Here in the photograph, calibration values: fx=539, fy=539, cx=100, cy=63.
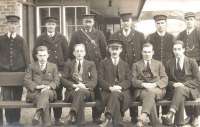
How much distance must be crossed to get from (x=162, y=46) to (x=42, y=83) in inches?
88.7

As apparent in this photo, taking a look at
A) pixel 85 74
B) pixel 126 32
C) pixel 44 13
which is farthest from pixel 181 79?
pixel 44 13

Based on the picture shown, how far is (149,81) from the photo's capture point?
9.28 metres

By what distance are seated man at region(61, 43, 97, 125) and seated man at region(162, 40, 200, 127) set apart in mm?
1353

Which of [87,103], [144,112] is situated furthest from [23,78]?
[144,112]

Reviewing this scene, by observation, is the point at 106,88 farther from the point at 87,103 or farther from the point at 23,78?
the point at 23,78

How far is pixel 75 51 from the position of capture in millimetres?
9398

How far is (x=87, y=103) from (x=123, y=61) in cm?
100

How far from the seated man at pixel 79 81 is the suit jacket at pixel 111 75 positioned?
0.14 metres

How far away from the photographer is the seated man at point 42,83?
9008 mm

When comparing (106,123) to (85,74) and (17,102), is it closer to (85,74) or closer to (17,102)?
(85,74)

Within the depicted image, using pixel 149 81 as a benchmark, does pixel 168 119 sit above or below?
below

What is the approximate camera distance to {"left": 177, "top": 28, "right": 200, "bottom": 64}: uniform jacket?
9.90 metres

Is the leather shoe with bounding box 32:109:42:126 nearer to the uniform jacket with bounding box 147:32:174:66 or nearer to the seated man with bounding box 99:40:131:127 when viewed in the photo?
the seated man with bounding box 99:40:131:127

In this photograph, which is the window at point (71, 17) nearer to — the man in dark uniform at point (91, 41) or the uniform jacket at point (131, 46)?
the man in dark uniform at point (91, 41)
